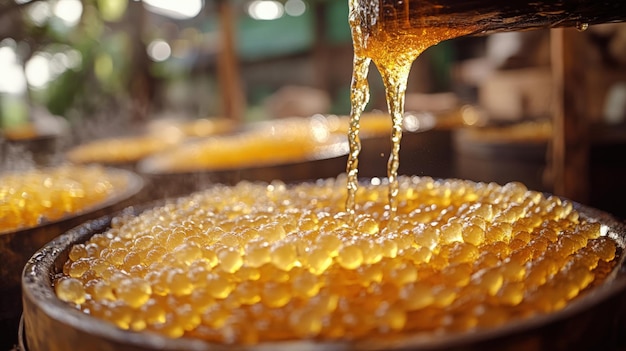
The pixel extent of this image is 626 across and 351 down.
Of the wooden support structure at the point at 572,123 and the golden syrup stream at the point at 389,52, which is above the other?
the golden syrup stream at the point at 389,52

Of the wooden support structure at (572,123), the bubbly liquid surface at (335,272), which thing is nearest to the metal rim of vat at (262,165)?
the wooden support structure at (572,123)

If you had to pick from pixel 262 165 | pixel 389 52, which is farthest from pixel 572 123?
pixel 389 52

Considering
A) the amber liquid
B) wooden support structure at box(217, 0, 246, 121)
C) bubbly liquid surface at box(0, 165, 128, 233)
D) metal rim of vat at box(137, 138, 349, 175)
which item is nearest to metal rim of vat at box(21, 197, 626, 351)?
the amber liquid

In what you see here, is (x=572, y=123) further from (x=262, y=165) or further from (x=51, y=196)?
(x=51, y=196)

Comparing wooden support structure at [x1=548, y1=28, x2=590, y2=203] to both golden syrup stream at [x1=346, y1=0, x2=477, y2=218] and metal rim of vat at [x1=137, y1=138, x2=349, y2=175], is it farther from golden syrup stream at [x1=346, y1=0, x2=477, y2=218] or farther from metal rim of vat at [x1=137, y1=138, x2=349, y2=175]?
golden syrup stream at [x1=346, y1=0, x2=477, y2=218]

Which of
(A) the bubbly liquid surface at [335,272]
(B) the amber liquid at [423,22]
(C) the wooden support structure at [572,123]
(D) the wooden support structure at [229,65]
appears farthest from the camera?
(D) the wooden support structure at [229,65]

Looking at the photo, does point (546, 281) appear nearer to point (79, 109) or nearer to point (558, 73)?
point (558, 73)

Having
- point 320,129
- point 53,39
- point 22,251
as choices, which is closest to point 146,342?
point 22,251

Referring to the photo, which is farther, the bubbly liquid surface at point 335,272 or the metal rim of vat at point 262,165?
the metal rim of vat at point 262,165

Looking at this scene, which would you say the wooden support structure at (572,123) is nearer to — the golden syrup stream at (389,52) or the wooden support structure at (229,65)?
the golden syrup stream at (389,52)

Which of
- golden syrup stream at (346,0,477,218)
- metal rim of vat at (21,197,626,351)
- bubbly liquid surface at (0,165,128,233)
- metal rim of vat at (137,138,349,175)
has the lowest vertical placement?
metal rim of vat at (137,138,349,175)

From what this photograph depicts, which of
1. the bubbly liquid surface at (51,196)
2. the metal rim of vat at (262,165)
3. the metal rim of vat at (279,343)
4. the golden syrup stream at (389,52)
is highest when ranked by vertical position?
the golden syrup stream at (389,52)
